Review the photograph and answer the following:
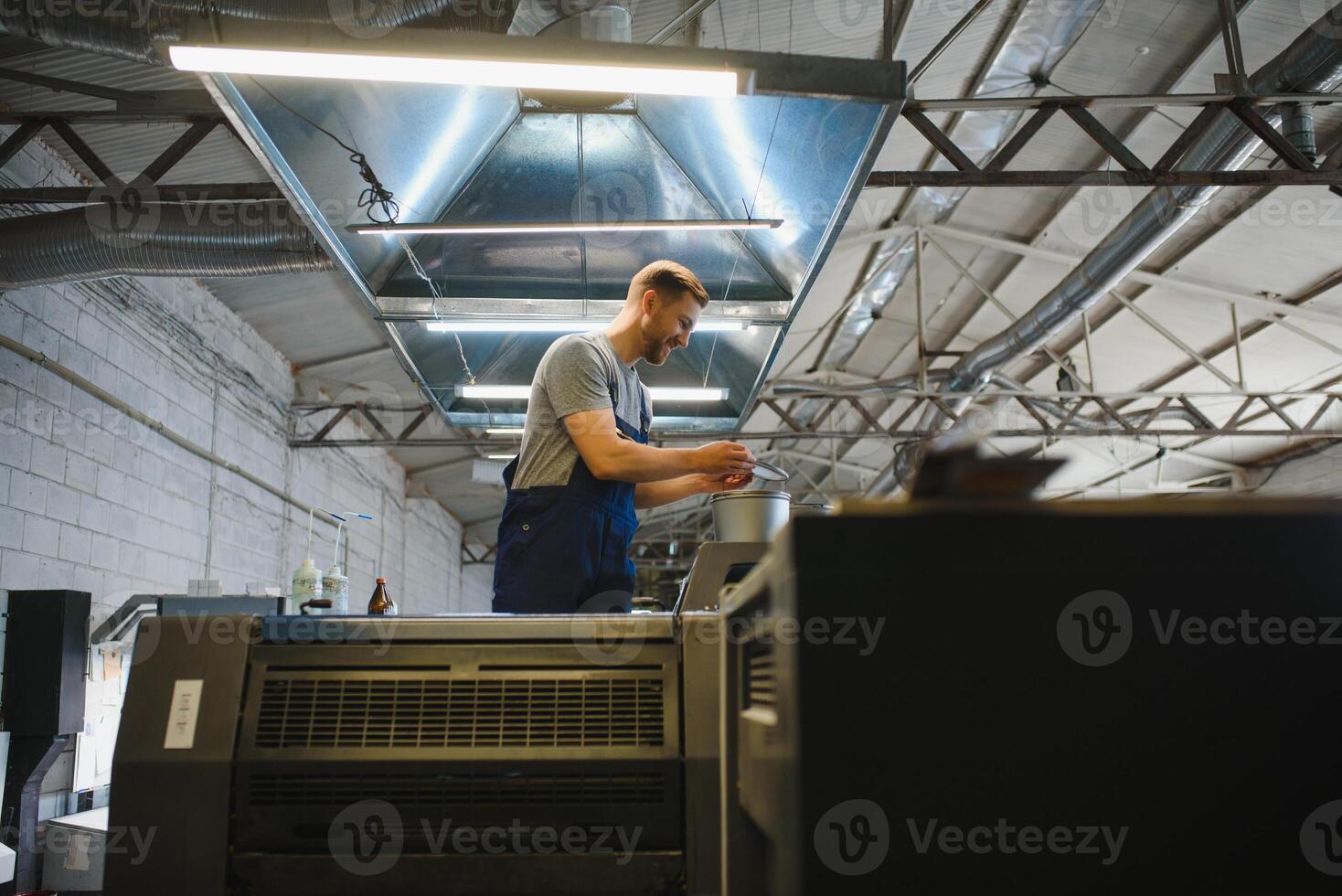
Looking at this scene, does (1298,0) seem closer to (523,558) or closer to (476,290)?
(476,290)

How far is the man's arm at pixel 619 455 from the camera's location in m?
1.61

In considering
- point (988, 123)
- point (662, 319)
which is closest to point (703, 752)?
point (662, 319)

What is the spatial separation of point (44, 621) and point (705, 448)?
4203mm

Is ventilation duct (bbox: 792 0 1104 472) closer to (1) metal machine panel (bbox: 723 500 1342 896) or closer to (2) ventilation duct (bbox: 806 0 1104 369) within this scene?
(2) ventilation duct (bbox: 806 0 1104 369)

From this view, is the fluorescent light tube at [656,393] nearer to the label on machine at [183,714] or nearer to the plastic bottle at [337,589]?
the plastic bottle at [337,589]

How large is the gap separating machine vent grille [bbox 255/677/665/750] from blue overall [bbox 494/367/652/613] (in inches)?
18.7

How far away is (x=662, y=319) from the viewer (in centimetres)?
203

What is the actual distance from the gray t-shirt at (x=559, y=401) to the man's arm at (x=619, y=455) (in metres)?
0.02

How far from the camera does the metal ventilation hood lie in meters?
2.63

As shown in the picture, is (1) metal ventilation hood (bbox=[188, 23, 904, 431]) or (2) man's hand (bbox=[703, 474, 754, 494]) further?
(1) metal ventilation hood (bbox=[188, 23, 904, 431])

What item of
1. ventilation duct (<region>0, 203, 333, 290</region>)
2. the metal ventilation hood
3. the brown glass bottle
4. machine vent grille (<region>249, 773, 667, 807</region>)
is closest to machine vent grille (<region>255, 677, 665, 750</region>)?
machine vent grille (<region>249, 773, 667, 807</region>)

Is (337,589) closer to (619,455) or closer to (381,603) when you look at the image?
(381,603)

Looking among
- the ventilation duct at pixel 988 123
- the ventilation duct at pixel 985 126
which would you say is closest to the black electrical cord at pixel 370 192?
the ventilation duct at pixel 988 123

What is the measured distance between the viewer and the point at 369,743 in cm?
114
